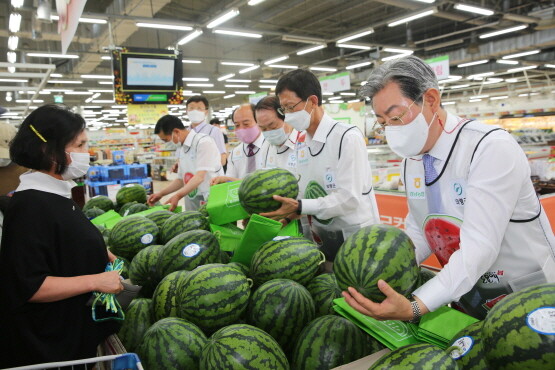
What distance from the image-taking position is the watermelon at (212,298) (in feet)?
4.47

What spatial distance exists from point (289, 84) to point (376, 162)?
5964 mm

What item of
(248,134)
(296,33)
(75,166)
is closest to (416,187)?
(75,166)

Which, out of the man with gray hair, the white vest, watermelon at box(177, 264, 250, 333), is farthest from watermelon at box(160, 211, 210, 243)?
the white vest

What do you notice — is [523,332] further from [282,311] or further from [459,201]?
[282,311]

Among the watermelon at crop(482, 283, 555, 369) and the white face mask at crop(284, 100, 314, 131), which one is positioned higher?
the white face mask at crop(284, 100, 314, 131)

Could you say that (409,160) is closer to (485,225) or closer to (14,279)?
(485,225)

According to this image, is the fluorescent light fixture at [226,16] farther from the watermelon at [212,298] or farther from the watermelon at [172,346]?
the watermelon at [172,346]

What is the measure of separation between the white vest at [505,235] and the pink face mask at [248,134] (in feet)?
7.87

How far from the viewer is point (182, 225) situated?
2.18 metres

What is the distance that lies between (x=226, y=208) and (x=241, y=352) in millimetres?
1046

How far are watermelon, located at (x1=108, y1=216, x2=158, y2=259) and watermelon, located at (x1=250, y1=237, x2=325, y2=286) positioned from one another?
2.54 feet

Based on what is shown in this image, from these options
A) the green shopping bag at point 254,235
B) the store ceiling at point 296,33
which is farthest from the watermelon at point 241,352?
the store ceiling at point 296,33

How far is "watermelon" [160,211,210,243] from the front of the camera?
2162mm

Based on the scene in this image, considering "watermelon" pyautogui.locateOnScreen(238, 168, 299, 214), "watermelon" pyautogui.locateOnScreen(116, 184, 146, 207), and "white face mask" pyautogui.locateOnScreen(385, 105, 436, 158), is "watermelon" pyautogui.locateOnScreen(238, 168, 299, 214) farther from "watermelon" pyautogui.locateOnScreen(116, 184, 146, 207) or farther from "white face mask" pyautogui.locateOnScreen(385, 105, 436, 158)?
"watermelon" pyautogui.locateOnScreen(116, 184, 146, 207)
